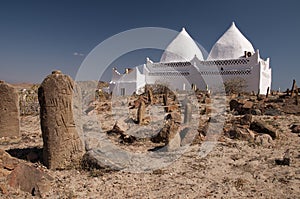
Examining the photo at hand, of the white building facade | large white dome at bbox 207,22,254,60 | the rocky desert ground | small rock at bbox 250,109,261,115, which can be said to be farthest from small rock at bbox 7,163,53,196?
large white dome at bbox 207,22,254,60

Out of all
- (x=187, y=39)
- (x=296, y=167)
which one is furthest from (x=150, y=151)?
(x=187, y=39)

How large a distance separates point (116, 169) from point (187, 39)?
29.8 m

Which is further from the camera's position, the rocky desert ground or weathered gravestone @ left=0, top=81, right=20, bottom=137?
weathered gravestone @ left=0, top=81, right=20, bottom=137

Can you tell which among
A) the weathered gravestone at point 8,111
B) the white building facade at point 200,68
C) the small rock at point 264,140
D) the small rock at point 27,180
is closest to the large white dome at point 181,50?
the white building facade at point 200,68

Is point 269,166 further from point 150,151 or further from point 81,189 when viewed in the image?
point 81,189

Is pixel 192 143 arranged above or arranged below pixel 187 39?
below

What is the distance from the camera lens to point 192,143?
6.09m

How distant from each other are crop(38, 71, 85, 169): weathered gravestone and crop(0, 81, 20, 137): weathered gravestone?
117 inches

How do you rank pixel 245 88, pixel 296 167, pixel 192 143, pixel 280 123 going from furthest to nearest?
pixel 245 88
pixel 280 123
pixel 192 143
pixel 296 167

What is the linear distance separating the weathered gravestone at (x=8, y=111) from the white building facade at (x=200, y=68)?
1775 cm

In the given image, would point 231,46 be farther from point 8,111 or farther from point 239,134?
point 8,111

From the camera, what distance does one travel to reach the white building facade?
23.8 metres

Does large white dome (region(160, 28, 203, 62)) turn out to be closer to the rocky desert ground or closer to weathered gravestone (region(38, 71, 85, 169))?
the rocky desert ground

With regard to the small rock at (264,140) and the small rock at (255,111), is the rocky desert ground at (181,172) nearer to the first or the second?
the small rock at (264,140)
